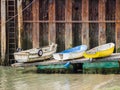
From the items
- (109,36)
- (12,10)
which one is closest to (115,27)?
(109,36)

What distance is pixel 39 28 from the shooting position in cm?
1850

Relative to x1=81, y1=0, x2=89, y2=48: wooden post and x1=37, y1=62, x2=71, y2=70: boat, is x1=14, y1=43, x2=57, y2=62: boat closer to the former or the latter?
x1=37, y1=62, x2=71, y2=70: boat

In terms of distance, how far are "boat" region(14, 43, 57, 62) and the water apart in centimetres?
58

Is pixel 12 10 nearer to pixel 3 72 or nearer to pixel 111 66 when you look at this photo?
pixel 3 72

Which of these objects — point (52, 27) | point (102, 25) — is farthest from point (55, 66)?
point (102, 25)

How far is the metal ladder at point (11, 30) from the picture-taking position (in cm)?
1878

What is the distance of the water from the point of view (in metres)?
13.7

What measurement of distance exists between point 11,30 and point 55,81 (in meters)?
4.83

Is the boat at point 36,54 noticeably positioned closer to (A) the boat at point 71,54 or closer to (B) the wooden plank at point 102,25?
(A) the boat at point 71,54

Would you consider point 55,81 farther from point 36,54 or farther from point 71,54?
point 36,54

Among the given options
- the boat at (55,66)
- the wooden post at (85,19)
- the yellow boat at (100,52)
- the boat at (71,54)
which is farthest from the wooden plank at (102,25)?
the boat at (55,66)

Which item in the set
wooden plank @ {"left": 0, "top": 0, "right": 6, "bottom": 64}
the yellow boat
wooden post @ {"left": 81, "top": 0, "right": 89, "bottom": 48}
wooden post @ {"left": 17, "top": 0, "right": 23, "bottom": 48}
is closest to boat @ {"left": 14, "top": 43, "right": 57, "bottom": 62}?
wooden post @ {"left": 17, "top": 0, "right": 23, "bottom": 48}

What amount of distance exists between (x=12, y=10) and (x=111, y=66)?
5.44 metres

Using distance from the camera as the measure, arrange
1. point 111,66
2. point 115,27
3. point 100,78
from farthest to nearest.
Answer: point 115,27 < point 111,66 < point 100,78
